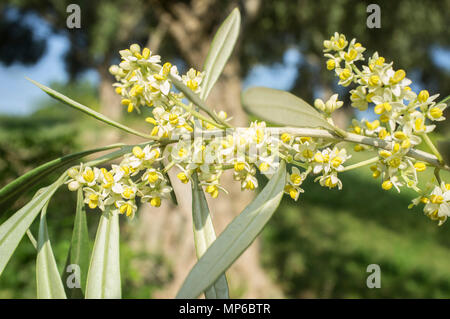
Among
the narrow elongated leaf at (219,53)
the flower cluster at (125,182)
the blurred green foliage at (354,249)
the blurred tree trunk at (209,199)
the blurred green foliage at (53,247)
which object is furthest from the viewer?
the blurred green foliage at (354,249)

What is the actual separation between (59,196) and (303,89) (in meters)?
9.91

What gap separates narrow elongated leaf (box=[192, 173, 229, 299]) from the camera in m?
0.55

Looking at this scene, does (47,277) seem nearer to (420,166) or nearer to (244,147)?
(244,147)

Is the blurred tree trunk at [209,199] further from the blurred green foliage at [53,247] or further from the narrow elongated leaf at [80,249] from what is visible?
the narrow elongated leaf at [80,249]

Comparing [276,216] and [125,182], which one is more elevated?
[276,216]

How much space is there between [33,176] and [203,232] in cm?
29

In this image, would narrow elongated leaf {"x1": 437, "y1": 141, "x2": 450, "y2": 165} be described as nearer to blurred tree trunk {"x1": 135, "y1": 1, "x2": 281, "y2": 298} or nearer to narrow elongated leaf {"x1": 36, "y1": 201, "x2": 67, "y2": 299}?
narrow elongated leaf {"x1": 36, "y1": 201, "x2": 67, "y2": 299}

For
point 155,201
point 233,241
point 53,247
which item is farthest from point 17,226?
point 53,247

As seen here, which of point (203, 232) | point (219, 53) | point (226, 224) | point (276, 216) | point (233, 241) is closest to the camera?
point (233, 241)

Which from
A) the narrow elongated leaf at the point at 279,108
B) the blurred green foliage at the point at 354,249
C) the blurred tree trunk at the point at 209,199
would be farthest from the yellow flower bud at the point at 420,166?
the blurred green foliage at the point at 354,249

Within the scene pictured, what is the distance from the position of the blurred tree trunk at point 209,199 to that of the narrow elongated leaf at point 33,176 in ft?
6.31

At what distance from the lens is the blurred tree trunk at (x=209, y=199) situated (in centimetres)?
261

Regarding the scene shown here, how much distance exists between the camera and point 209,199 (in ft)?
A: 8.59
